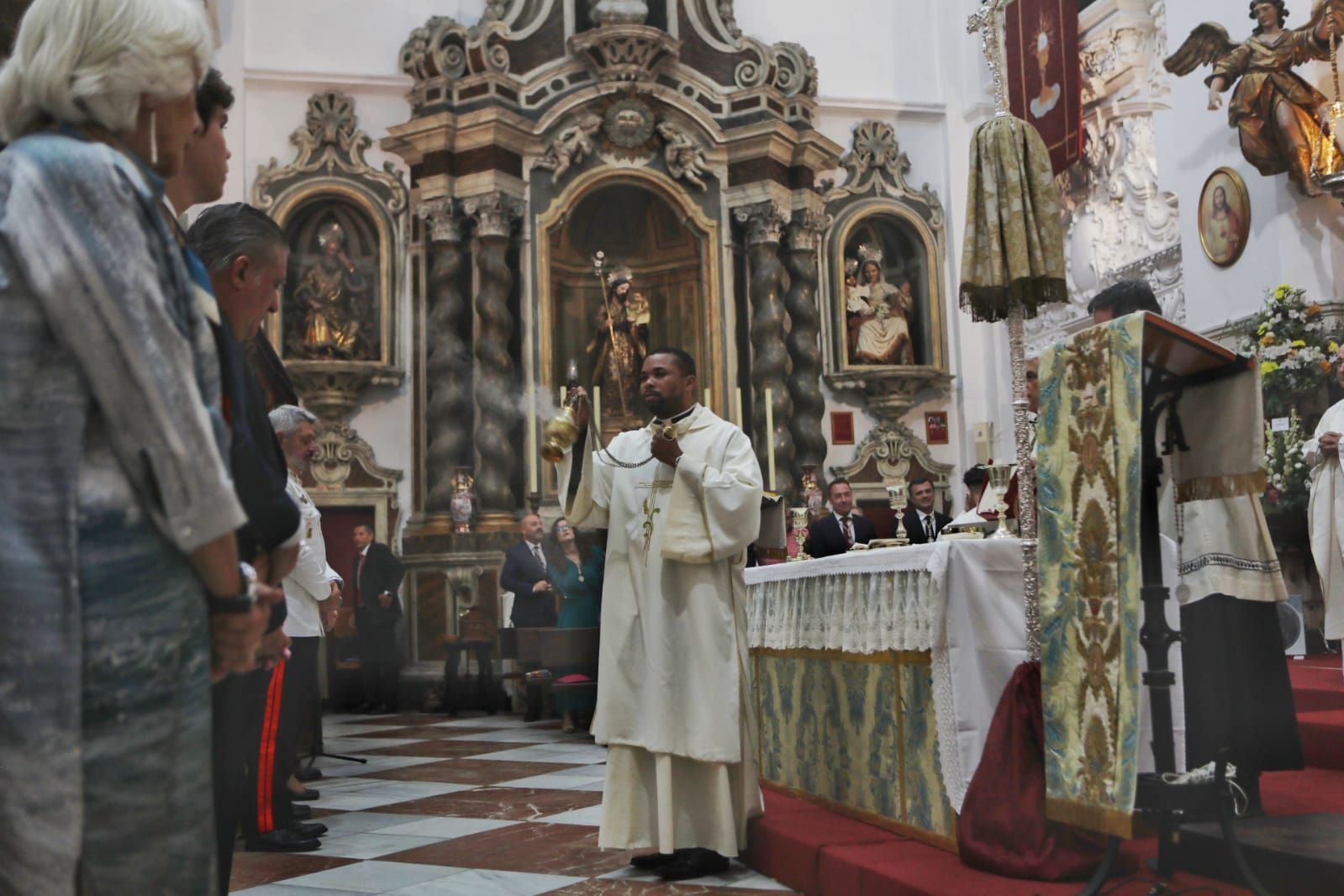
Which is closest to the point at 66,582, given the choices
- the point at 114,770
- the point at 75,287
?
the point at 114,770

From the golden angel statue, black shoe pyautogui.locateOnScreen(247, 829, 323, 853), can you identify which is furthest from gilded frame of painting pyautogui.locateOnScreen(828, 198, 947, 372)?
black shoe pyautogui.locateOnScreen(247, 829, 323, 853)

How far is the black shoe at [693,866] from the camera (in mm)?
4176

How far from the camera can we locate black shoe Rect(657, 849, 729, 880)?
4176mm

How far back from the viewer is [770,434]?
480 inches

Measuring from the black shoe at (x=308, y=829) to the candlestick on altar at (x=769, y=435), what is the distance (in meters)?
7.47

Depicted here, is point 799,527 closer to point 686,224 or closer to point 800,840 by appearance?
point 800,840

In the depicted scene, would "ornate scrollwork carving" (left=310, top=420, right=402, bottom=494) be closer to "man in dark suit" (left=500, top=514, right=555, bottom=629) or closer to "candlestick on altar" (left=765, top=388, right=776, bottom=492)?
"man in dark suit" (left=500, top=514, right=555, bottom=629)

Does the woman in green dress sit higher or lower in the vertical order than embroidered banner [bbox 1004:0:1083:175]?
lower

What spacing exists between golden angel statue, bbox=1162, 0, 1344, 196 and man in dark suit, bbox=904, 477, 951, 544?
364cm

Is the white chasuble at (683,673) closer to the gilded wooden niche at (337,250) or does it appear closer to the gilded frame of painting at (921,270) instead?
the gilded wooden niche at (337,250)

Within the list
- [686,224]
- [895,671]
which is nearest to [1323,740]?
[895,671]

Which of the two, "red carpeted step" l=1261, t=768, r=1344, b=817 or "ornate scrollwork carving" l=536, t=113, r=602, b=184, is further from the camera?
"ornate scrollwork carving" l=536, t=113, r=602, b=184

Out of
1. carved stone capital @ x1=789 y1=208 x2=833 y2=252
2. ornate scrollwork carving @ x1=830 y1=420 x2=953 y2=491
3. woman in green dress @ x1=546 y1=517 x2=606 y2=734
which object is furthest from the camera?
ornate scrollwork carving @ x1=830 y1=420 x2=953 y2=491

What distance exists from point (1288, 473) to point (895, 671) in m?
5.54
